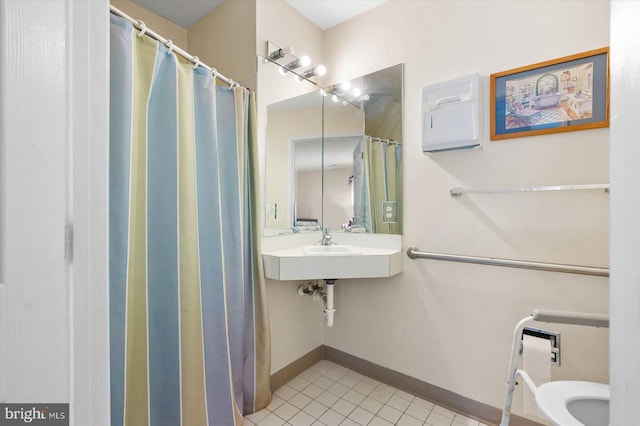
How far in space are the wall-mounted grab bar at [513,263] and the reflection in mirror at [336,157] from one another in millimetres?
220

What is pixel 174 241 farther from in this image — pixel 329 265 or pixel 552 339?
pixel 552 339

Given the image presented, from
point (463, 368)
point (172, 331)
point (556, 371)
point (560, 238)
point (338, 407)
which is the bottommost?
point (338, 407)

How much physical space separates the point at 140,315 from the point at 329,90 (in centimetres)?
181

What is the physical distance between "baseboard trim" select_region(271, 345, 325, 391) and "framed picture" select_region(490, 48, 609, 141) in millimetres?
1820

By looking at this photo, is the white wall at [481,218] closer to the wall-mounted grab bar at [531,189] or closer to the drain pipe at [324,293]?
the wall-mounted grab bar at [531,189]

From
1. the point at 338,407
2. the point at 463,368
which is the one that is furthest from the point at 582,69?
the point at 338,407

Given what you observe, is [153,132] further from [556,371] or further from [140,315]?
[556,371]

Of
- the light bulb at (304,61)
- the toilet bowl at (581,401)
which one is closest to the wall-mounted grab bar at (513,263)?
the toilet bowl at (581,401)

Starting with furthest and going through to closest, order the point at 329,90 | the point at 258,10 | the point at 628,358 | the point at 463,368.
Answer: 1. the point at 329,90
2. the point at 258,10
3. the point at 463,368
4. the point at 628,358

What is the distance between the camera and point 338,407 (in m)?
1.66

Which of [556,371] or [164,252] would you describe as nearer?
[164,252]

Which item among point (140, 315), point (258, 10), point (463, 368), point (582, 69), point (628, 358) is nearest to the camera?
point (628, 358)

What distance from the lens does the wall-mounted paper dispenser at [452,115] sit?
147cm

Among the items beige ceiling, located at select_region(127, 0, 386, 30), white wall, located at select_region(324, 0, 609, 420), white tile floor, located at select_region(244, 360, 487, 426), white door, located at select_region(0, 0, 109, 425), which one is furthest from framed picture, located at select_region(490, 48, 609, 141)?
white door, located at select_region(0, 0, 109, 425)
